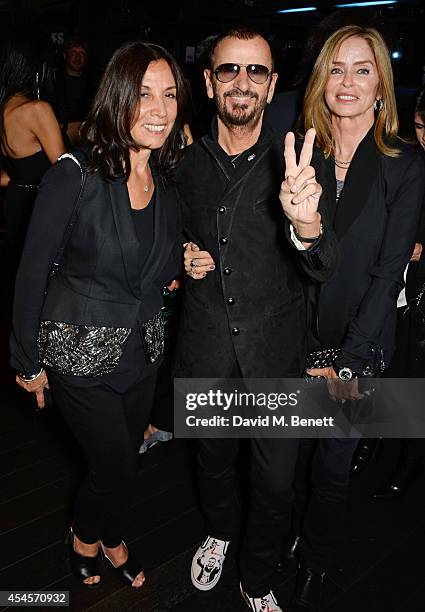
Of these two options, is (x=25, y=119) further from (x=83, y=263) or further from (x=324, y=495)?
(x=324, y=495)

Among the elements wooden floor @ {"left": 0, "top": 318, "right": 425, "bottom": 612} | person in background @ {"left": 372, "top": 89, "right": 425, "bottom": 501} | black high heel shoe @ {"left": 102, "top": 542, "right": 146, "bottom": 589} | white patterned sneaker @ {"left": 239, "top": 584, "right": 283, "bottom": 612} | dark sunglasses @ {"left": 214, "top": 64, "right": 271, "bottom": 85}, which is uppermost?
dark sunglasses @ {"left": 214, "top": 64, "right": 271, "bottom": 85}

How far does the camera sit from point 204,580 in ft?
7.26

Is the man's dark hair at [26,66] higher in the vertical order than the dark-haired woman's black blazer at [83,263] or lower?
higher

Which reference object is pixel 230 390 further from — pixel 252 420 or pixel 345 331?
pixel 345 331

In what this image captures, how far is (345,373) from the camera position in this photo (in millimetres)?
1898

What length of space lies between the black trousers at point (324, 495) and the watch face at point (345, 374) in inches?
10.0

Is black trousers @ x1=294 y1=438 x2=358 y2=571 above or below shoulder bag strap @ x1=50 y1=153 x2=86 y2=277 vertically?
below

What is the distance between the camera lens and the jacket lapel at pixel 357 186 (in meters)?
1.79

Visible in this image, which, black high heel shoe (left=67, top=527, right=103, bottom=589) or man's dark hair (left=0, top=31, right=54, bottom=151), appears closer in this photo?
black high heel shoe (left=67, top=527, right=103, bottom=589)

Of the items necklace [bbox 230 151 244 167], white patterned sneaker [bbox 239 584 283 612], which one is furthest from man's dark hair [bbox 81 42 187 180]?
white patterned sneaker [bbox 239 584 283 612]

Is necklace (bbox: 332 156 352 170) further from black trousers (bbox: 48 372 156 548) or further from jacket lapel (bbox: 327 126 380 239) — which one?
black trousers (bbox: 48 372 156 548)

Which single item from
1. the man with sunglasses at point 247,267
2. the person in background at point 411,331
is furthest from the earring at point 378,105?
the person in background at point 411,331

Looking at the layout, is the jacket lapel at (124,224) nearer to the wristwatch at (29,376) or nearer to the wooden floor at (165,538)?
the wristwatch at (29,376)

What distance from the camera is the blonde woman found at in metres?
1.79
